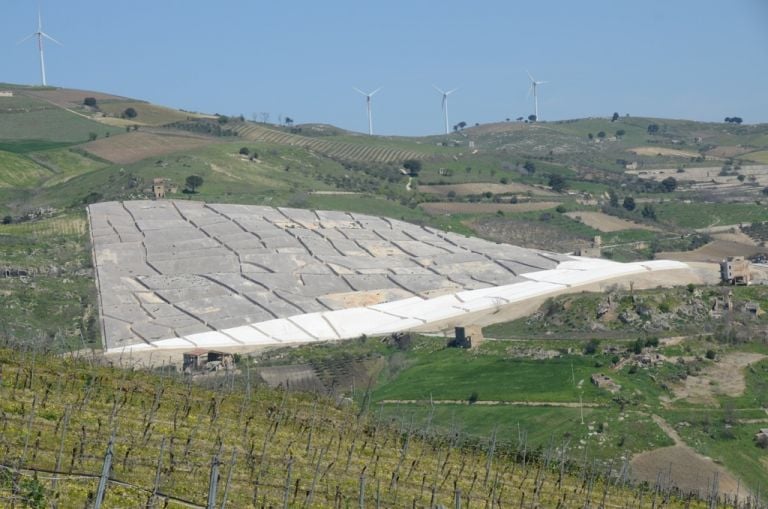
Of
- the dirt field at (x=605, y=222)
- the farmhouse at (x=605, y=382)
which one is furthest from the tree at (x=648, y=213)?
the farmhouse at (x=605, y=382)

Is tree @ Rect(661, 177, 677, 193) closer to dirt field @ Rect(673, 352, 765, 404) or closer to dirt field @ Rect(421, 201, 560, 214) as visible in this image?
dirt field @ Rect(421, 201, 560, 214)

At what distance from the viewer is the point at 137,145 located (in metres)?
155

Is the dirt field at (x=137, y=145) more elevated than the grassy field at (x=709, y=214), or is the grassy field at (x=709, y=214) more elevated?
the dirt field at (x=137, y=145)

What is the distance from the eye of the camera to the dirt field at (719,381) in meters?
66.0

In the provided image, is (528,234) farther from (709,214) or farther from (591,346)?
(591,346)

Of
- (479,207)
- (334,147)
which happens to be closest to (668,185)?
(334,147)

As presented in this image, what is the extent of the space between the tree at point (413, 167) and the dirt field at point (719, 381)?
314 feet


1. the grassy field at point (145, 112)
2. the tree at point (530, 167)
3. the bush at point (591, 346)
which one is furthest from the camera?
the grassy field at point (145, 112)

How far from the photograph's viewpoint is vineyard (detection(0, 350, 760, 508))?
85.4ft

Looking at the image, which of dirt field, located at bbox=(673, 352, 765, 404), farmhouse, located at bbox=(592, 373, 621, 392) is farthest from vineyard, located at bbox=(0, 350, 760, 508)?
dirt field, located at bbox=(673, 352, 765, 404)

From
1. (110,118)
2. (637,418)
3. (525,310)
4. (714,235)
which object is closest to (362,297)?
(525,310)

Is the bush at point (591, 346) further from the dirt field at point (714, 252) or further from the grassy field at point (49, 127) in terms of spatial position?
the grassy field at point (49, 127)

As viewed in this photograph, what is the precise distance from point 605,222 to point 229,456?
11658 centimetres

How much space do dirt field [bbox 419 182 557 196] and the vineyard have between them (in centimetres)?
10955
